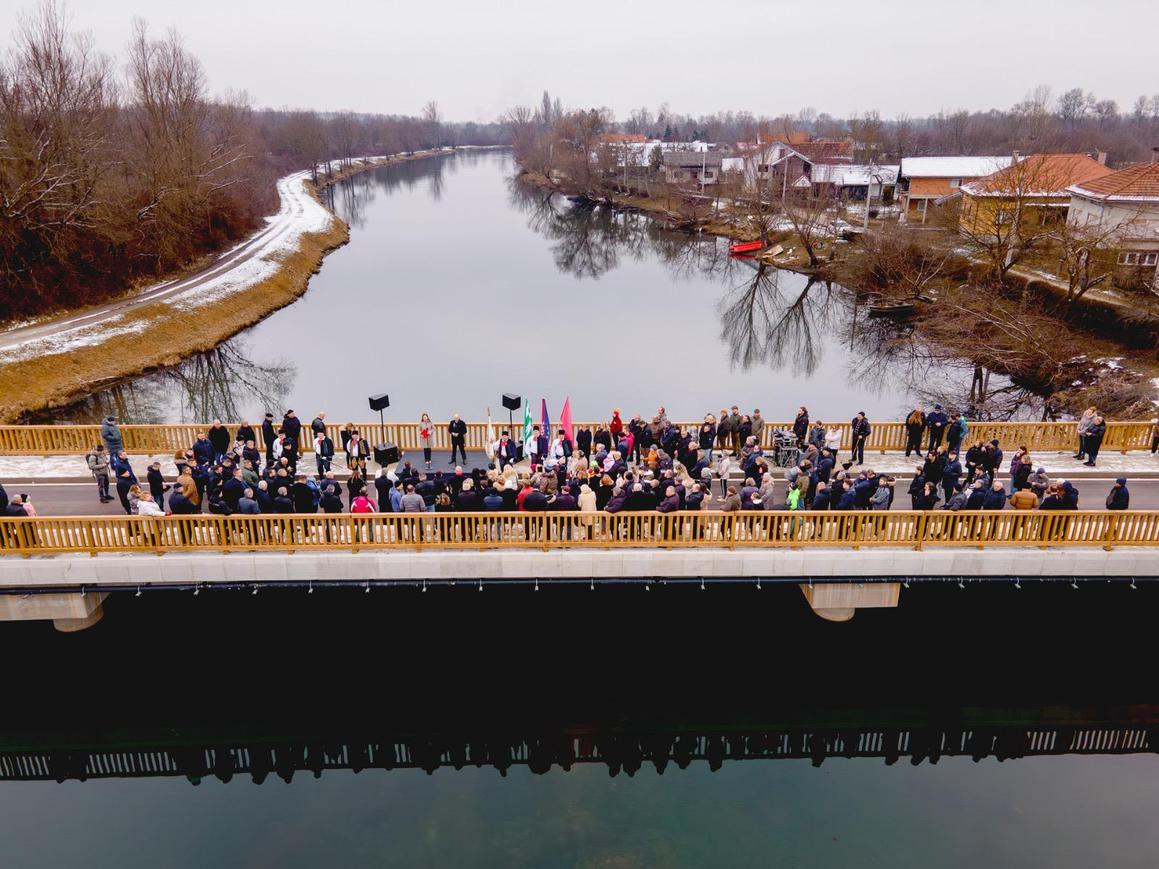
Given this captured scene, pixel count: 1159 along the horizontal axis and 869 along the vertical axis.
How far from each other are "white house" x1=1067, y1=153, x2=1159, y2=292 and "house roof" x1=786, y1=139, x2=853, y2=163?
215 feet

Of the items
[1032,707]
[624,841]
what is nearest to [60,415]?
[624,841]

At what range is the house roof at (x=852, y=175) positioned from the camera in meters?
88.8

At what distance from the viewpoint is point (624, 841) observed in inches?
508

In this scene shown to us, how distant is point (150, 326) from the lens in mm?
42500

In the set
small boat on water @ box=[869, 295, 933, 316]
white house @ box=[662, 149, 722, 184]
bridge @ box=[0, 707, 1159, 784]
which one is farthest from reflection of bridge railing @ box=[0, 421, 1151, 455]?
white house @ box=[662, 149, 722, 184]

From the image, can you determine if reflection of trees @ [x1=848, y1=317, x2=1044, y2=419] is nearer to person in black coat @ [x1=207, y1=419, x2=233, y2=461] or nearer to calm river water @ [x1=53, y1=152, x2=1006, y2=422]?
calm river water @ [x1=53, y1=152, x2=1006, y2=422]

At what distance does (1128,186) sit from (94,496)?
50.0 meters

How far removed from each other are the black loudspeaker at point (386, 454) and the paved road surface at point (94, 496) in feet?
18.1

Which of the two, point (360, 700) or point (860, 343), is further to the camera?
point (860, 343)

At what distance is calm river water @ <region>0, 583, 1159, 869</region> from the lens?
1292cm

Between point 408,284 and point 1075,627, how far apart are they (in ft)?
165

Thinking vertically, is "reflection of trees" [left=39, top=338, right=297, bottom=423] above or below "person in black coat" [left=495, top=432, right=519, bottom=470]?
below

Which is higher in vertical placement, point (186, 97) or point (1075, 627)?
point (186, 97)

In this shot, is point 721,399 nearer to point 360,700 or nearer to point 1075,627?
point 1075,627
